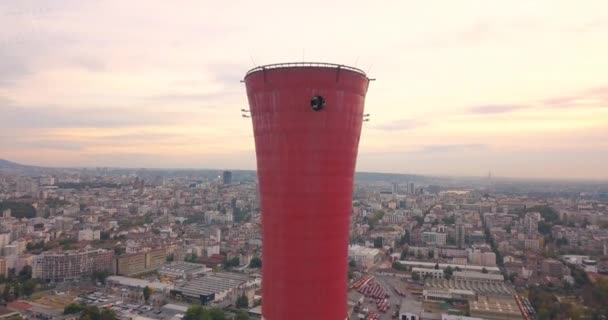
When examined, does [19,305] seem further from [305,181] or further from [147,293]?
[305,181]

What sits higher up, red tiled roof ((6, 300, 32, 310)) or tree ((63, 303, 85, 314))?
tree ((63, 303, 85, 314))

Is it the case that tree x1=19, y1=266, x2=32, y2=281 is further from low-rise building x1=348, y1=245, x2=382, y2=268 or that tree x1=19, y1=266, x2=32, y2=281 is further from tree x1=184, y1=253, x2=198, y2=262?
low-rise building x1=348, y1=245, x2=382, y2=268

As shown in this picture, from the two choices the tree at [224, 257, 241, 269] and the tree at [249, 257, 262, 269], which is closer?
the tree at [249, 257, 262, 269]

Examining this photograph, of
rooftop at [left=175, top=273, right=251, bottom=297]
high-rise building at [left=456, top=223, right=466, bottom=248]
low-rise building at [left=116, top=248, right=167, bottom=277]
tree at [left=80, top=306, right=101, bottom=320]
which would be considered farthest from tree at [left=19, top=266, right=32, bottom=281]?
high-rise building at [left=456, top=223, right=466, bottom=248]

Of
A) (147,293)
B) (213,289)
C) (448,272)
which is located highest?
(448,272)

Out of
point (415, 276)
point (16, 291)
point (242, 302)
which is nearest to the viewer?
point (242, 302)

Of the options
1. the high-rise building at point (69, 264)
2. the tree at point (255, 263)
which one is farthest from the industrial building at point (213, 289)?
the high-rise building at point (69, 264)

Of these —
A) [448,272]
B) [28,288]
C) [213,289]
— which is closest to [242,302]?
[213,289]

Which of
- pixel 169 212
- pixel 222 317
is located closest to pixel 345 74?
pixel 222 317

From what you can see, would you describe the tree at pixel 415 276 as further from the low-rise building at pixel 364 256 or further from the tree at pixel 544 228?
the tree at pixel 544 228
